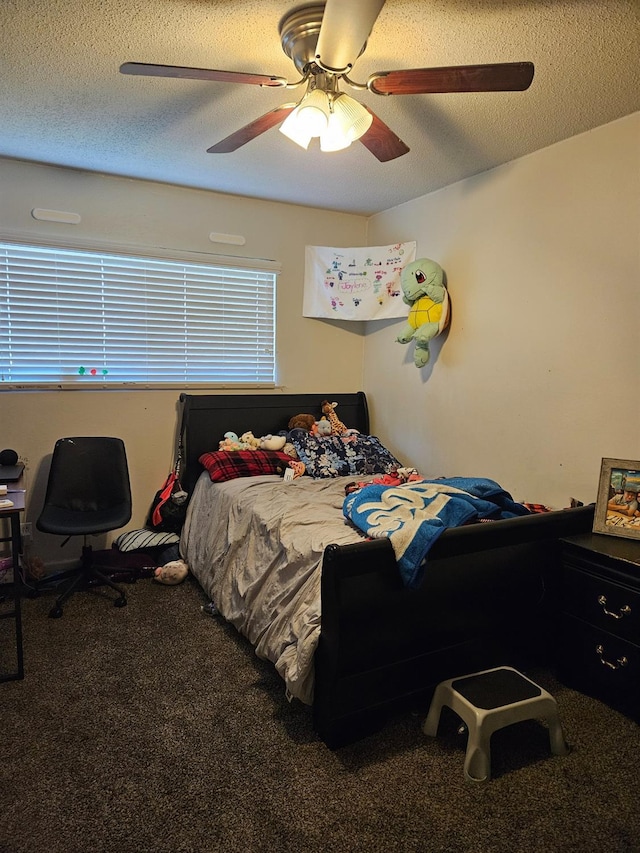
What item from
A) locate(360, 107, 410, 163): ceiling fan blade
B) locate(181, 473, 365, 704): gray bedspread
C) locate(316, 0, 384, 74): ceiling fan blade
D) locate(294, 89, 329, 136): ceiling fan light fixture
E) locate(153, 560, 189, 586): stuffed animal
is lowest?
locate(153, 560, 189, 586): stuffed animal

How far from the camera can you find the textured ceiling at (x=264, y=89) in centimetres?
177

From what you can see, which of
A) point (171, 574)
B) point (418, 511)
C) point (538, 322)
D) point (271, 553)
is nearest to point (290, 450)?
point (171, 574)

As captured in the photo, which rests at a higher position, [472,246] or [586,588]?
[472,246]

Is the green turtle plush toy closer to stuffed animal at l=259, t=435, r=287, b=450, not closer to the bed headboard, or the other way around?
the bed headboard

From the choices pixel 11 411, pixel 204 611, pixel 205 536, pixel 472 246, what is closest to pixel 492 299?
pixel 472 246

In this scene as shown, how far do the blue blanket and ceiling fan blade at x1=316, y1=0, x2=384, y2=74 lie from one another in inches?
61.6

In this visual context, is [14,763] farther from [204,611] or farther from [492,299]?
[492,299]

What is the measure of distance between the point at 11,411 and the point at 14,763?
2076mm

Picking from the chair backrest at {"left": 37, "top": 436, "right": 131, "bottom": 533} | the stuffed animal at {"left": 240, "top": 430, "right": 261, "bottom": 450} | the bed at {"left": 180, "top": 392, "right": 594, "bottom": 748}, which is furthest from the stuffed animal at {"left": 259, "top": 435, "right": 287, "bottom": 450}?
the chair backrest at {"left": 37, "top": 436, "right": 131, "bottom": 533}

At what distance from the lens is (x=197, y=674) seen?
2.36 meters

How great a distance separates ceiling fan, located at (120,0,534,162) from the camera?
5.12ft

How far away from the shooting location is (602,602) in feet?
6.91

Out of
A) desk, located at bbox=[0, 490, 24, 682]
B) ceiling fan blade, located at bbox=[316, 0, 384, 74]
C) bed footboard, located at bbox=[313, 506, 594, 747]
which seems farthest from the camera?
desk, located at bbox=[0, 490, 24, 682]

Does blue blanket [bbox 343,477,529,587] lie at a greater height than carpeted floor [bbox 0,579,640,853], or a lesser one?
greater
